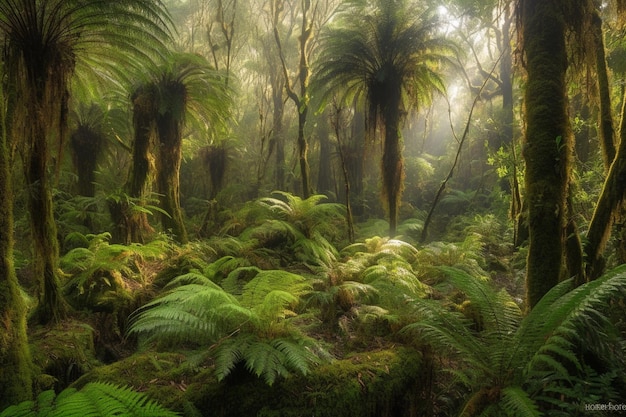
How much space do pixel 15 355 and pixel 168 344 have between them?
1274mm

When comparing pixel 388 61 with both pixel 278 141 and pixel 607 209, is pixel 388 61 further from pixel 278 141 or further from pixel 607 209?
pixel 278 141

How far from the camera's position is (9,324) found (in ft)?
8.27

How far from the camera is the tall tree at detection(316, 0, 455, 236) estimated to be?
25.8ft

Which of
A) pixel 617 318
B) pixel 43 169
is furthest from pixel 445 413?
pixel 43 169

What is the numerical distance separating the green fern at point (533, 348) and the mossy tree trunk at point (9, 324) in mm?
3120

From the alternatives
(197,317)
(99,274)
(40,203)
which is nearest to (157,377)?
A: (197,317)

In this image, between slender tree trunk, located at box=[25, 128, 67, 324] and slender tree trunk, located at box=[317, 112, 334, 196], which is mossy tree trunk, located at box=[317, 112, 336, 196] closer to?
slender tree trunk, located at box=[317, 112, 334, 196]

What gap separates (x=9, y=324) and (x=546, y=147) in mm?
4723

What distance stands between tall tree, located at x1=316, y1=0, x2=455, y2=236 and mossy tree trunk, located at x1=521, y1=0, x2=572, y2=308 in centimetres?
486

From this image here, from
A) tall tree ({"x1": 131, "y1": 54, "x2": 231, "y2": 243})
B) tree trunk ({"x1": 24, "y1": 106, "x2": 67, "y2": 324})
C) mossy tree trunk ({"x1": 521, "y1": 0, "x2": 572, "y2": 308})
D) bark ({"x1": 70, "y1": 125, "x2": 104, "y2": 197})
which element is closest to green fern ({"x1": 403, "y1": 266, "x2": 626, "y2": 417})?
mossy tree trunk ({"x1": 521, "y1": 0, "x2": 572, "y2": 308})

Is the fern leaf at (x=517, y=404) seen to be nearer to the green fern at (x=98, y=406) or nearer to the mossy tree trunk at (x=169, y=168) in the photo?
the green fern at (x=98, y=406)

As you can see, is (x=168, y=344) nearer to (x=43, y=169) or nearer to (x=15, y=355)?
(x=15, y=355)

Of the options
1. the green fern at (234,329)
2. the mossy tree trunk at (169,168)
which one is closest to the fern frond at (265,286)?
the green fern at (234,329)

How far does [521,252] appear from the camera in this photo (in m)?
7.27
